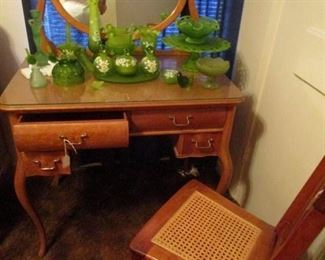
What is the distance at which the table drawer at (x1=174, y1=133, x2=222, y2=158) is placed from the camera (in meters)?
1.07

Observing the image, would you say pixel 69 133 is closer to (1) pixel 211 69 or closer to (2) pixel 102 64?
(2) pixel 102 64

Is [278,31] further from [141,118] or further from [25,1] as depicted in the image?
[25,1]

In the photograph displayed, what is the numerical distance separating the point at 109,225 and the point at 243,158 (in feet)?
2.33

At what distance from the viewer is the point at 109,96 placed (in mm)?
952

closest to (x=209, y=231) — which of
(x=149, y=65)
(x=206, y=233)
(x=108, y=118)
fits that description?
(x=206, y=233)

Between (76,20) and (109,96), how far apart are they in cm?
46

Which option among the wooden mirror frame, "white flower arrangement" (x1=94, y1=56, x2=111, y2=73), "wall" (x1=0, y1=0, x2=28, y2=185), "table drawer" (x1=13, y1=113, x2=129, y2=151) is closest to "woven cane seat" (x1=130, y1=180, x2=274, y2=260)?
"table drawer" (x1=13, y1=113, x2=129, y2=151)

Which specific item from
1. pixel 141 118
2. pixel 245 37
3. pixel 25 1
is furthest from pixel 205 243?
pixel 25 1

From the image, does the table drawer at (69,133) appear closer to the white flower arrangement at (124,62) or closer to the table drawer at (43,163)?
the table drawer at (43,163)

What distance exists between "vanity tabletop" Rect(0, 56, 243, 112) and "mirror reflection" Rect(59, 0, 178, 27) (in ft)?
1.04

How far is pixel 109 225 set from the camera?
136 centimetres

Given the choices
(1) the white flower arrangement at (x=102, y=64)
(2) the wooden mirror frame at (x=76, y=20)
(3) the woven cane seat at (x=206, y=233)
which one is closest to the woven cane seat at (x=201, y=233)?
(3) the woven cane seat at (x=206, y=233)

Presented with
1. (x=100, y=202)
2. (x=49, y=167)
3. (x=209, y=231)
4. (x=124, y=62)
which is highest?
(x=124, y=62)

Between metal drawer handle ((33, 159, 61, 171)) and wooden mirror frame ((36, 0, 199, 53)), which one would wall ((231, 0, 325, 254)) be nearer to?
wooden mirror frame ((36, 0, 199, 53))
